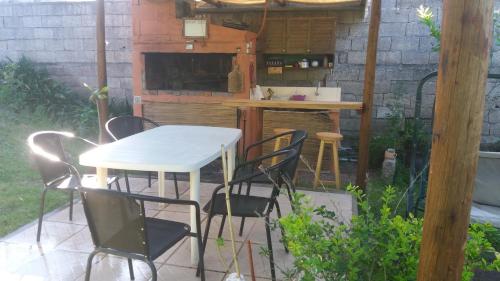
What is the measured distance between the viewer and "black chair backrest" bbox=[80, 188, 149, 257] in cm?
164

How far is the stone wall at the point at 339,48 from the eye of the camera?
5.55 meters

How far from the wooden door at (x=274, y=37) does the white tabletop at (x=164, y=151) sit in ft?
10.9

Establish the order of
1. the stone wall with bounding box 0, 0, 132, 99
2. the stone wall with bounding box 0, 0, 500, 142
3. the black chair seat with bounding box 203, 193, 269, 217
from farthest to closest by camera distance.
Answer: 1. the stone wall with bounding box 0, 0, 132, 99
2. the stone wall with bounding box 0, 0, 500, 142
3. the black chair seat with bounding box 203, 193, 269, 217

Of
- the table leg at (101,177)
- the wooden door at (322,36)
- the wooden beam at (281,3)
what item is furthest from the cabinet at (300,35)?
the table leg at (101,177)

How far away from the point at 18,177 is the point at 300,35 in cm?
423

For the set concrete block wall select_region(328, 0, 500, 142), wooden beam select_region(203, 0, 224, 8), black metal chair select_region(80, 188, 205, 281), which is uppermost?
wooden beam select_region(203, 0, 224, 8)

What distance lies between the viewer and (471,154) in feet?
2.98

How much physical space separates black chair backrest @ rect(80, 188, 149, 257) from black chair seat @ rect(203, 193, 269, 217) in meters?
0.60

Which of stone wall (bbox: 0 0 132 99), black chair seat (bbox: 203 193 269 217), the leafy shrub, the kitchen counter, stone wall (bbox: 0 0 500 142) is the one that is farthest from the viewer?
stone wall (bbox: 0 0 132 99)

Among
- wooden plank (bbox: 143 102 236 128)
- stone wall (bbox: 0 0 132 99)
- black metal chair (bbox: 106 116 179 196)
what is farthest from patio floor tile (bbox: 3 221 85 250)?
stone wall (bbox: 0 0 132 99)

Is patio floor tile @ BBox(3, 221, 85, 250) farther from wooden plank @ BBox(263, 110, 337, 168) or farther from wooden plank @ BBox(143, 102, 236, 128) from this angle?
wooden plank @ BBox(263, 110, 337, 168)

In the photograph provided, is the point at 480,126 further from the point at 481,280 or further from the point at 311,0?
the point at 311,0

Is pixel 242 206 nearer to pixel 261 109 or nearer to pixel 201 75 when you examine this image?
pixel 261 109

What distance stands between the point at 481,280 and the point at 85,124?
18.1 feet
